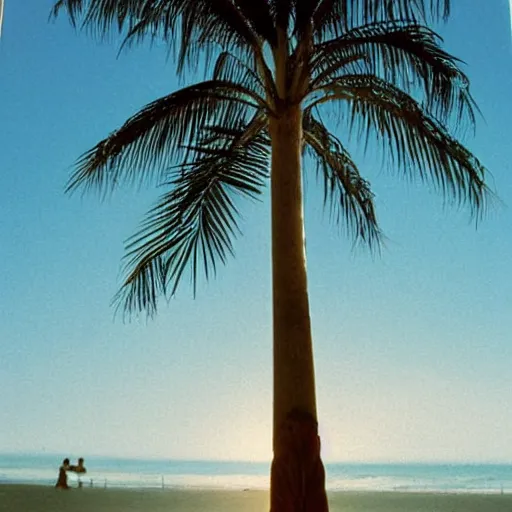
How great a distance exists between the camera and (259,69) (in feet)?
8.96

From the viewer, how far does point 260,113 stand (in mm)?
2830

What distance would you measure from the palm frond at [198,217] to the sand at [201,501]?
142cm

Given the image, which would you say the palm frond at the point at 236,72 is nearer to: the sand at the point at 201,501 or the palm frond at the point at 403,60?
the palm frond at the point at 403,60

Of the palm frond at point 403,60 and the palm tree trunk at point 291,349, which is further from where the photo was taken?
the palm frond at point 403,60

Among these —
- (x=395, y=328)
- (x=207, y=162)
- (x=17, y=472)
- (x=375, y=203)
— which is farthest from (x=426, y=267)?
(x=17, y=472)

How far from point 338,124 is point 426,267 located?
1355 mm

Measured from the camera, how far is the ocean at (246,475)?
14.6ft

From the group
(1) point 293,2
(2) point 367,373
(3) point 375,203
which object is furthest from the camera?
(2) point 367,373

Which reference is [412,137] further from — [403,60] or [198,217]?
[198,217]

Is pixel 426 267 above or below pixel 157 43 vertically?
below

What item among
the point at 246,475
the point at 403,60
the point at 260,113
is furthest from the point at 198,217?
the point at 246,475

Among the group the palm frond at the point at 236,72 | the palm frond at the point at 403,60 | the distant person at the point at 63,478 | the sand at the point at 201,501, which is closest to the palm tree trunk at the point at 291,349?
the palm frond at the point at 403,60

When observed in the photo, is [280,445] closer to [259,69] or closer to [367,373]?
[259,69]

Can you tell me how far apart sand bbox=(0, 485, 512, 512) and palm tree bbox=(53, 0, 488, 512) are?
59.0 inches
